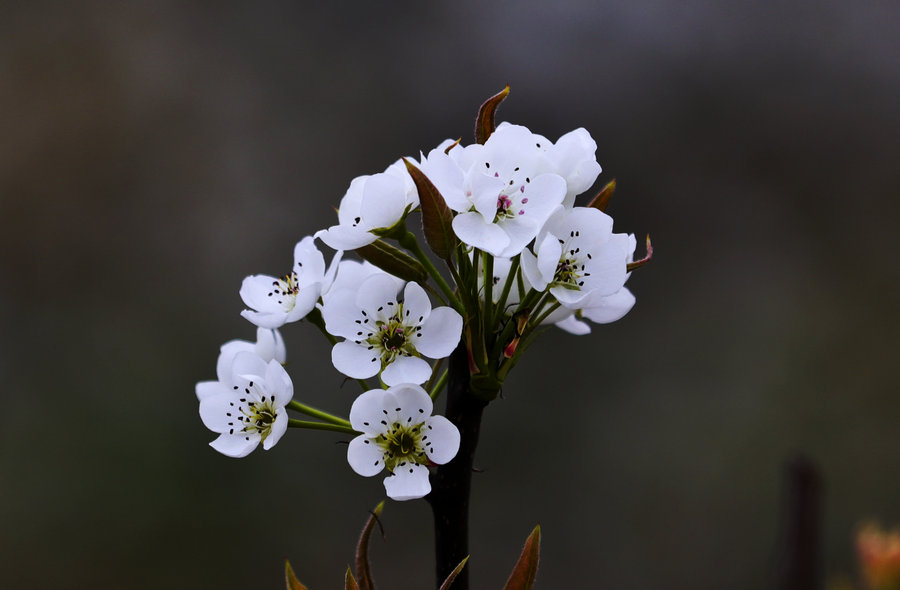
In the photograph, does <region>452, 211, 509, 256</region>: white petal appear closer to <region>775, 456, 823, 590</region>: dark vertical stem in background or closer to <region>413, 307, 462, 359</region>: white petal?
<region>413, 307, 462, 359</region>: white petal

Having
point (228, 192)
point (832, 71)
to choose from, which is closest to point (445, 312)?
point (228, 192)

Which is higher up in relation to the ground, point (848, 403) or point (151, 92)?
point (151, 92)

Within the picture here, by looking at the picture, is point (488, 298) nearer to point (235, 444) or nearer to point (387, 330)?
point (387, 330)

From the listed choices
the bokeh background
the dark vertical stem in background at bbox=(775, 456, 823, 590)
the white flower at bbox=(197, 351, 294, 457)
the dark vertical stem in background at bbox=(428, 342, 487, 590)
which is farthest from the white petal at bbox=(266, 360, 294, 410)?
the bokeh background

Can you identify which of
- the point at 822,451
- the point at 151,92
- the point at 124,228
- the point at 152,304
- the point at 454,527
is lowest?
the point at 822,451

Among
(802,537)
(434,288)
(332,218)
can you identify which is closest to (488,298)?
(434,288)

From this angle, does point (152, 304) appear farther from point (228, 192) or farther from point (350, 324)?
point (350, 324)

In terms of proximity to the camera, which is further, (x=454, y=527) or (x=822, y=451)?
(x=822, y=451)
